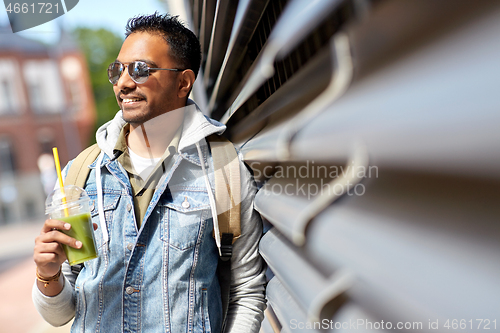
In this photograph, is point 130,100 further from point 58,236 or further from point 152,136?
point 58,236

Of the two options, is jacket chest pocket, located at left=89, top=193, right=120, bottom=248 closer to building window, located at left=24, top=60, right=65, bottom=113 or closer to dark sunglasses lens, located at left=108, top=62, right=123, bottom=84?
dark sunglasses lens, located at left=108, top=62, right=123, bottom=84

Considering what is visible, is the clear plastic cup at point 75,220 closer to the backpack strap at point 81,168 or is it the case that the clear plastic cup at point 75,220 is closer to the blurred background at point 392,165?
the backpack strap at point 81,168

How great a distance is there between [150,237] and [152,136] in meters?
0.50

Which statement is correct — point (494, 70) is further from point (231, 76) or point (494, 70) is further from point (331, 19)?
point (231, 76)

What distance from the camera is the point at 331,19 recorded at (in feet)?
2.24

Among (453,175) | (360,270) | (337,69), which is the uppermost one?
(337,69)

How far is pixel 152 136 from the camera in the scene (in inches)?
72.9

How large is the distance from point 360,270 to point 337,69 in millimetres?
306

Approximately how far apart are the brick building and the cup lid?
27547 mm

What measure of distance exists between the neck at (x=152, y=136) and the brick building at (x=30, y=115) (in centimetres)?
2731

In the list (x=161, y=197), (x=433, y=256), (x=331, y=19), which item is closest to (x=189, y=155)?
(x=161, y=197)

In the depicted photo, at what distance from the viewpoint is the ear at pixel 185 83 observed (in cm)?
197

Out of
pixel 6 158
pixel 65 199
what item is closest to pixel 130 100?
pixel 65 199

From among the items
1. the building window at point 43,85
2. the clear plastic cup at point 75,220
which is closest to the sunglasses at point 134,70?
the clear plastic cup at point 75,220
